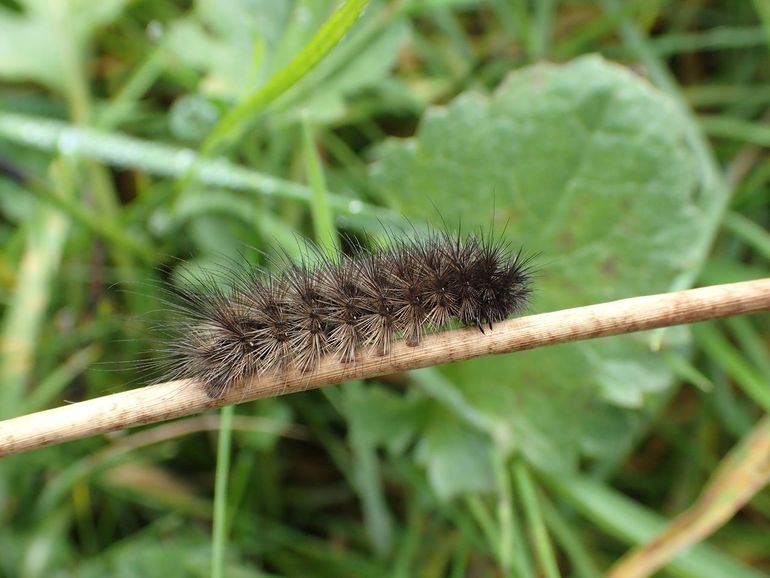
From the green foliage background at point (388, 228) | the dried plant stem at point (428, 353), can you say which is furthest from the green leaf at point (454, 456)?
the dried plant stem at point (428, 353)

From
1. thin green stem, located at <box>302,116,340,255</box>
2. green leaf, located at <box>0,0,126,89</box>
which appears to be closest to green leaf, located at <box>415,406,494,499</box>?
thin green stem, located at <box>302,116,340,255</box>

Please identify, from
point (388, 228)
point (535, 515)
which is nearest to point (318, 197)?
point (388, 228)

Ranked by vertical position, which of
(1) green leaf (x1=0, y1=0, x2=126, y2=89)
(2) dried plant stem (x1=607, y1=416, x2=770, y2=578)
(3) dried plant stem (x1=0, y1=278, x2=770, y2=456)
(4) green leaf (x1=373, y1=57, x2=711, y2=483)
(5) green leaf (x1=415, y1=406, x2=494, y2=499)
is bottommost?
(2) dried plant stem (x1=607, y1=416, x2=770, y2=578)

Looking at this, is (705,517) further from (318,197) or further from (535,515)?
(318,197)

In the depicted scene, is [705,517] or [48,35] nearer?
[705,517]

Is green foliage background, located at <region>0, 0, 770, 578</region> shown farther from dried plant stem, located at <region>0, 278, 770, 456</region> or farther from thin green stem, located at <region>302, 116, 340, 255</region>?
dried plant stem, located at <region>0, 278, 770, 456</region>

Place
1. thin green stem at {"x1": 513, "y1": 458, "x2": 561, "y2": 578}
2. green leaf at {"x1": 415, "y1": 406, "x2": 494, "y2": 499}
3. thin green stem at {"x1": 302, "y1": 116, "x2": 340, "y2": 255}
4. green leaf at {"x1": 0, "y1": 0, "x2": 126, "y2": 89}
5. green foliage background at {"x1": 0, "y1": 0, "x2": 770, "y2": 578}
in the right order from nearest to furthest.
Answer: thin green stem at {"x1": 302, "y1": 116, "x2": 340, "y2": 255}
thin green stem at {"x1": 513, "y1": 458, "x2": 561, "y2": 578}
green foliage background at {"x1": 0, "y1": 0, "x2": 770, "y2": 578}
green leaf at {"x1": 415, "y1": 406, "x2": 494, "y2": 499}
green leaf at {"x1": 0, "y1": 0, "x2": 126, "y2": 89}

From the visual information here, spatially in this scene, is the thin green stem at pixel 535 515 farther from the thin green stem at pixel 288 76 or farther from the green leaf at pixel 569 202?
the thin green stem at pixel 288 76
